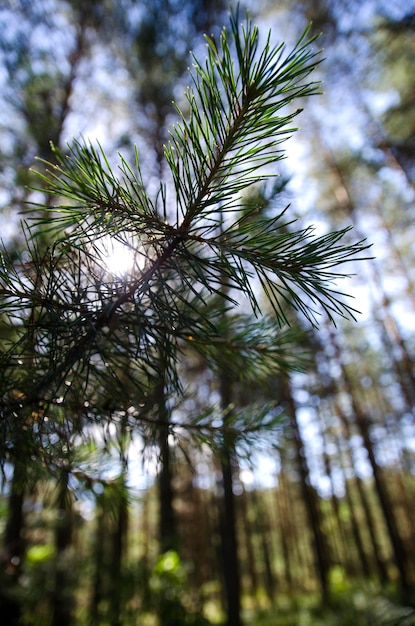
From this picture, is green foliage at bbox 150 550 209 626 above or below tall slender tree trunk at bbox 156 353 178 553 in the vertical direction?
below

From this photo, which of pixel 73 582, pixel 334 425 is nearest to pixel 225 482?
pixel 73 582

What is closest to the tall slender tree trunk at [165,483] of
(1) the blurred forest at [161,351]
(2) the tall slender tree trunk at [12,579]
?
(1) the blurred forest at [161,351]

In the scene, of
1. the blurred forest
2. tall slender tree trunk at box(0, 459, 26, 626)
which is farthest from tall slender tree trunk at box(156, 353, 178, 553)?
tall slender tree trunk at box(0, 459, 26, 626)

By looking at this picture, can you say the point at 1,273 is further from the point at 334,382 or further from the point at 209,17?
the point at 334,382

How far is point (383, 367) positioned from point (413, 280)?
428cm

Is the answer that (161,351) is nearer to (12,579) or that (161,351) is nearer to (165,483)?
(12,579)

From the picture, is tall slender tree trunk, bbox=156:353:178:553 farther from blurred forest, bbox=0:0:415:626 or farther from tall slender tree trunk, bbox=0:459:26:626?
tall slender tree trunk, bbox=0:459:26:626

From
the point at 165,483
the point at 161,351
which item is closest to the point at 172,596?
the point at 165,483

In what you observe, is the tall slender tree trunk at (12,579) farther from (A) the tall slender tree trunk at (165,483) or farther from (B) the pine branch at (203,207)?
(B) the pine branch at (203,207)

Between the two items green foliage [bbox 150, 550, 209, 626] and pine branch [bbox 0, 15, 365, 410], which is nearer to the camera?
pine branch [bbox 0, 15, 365, 410]

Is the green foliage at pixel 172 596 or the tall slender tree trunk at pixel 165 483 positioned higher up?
the tall slender tree trunk at pixel 165 483

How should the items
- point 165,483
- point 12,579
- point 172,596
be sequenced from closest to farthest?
point 12,579
point 172,596
point 165,483

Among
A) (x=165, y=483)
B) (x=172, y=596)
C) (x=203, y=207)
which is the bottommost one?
(x=172, y=596)

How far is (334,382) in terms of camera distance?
13930mm
